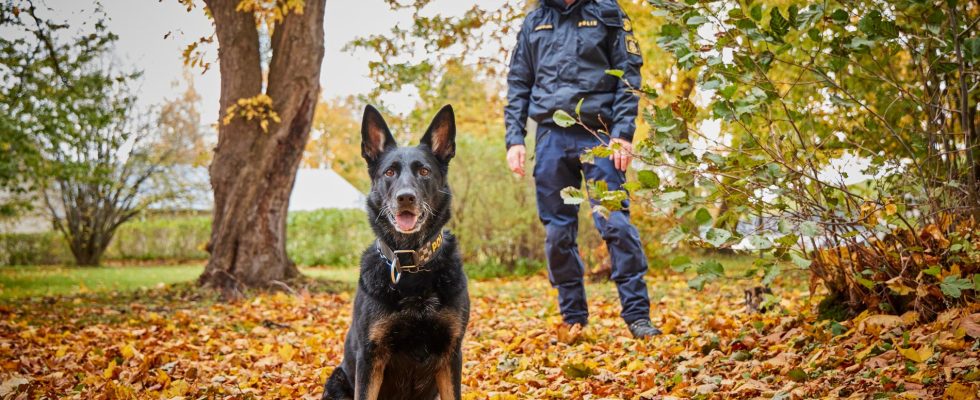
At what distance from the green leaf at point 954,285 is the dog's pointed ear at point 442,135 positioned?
7.33 feet

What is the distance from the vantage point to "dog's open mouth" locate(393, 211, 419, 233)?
9.99ft

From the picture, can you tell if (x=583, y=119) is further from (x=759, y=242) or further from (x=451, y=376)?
(x=451, y=376)

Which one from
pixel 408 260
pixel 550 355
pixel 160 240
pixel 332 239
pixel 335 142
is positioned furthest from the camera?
pixel 160 240

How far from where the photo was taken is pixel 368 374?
2754mm

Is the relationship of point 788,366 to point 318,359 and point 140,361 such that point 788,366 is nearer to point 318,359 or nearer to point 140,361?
point 318,359

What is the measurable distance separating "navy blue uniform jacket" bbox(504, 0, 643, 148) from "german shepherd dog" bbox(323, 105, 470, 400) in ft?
4.37

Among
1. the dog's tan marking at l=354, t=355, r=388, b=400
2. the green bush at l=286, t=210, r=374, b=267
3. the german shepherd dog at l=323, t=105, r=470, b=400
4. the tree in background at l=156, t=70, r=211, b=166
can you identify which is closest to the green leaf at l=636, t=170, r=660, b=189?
the german shepherd dog at l=323, t=105, r=470, b=400

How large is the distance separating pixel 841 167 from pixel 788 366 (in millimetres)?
990

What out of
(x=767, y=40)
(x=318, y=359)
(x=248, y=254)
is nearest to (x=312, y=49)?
(x=248, y=254)

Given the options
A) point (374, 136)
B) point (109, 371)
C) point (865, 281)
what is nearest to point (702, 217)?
point (865, 281)

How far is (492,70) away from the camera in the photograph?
1069 centimetres

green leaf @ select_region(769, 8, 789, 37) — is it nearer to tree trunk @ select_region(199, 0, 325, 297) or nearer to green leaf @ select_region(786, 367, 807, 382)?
green leaf @ select_region(786, 367, 807, 382)

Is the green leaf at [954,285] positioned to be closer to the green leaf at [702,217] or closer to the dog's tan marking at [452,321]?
the green leaf at [702,217]

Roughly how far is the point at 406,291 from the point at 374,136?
855mm
